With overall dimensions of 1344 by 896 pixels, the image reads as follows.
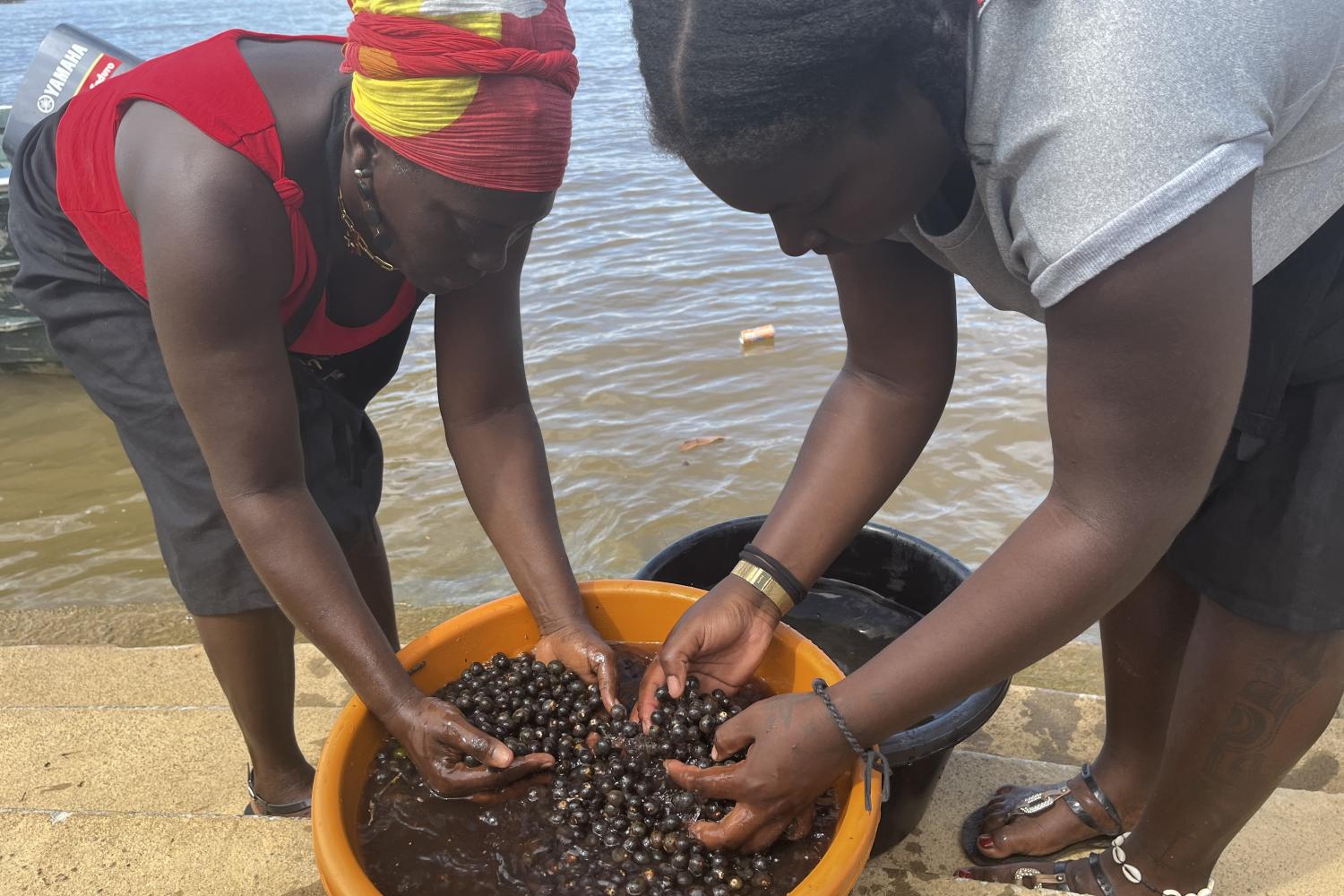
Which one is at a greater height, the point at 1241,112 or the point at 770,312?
the point at 1241,112

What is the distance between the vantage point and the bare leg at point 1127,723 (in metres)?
2.24

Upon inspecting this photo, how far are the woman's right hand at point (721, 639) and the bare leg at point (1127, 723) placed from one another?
828mm

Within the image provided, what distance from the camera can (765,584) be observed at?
7.19 ft

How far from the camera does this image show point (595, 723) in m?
2.09

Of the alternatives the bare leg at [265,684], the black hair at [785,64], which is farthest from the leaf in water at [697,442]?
the black hair at [785,64]

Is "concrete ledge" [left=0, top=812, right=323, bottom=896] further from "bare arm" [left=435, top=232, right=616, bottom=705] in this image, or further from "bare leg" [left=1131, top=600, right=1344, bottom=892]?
"bare leg" [left=1131, top=600, right=1344, bottom=892]

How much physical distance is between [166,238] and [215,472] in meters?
0.47

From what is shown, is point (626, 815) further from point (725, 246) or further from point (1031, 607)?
point (725, 246)

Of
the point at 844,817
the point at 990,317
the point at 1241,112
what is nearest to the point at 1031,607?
the point at 844,817

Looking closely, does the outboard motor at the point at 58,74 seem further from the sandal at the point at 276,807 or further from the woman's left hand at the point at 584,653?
the woman's left hand at the point at 584,653

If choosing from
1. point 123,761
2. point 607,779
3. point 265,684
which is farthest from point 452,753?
point 123,761

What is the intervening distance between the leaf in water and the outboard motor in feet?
10.1

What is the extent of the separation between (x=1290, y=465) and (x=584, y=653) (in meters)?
1.46

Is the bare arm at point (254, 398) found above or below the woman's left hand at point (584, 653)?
above
